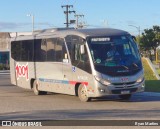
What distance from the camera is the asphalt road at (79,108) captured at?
14254 mm

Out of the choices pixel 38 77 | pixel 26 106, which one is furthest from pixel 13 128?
pixel 38 77

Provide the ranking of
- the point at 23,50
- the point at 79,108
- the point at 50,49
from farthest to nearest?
the point at 23,50
the point at 50,49
the point at 79,108

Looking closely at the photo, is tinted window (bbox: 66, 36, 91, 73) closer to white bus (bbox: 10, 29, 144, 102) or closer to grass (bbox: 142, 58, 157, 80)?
white bus (bbox: 10, 29, 144, 102)

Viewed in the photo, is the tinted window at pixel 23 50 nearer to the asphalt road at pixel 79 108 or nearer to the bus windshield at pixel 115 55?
the asphalt road at pixel 79 108

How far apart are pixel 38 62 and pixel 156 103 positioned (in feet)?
22.8

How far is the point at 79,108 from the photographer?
1673 centimetres

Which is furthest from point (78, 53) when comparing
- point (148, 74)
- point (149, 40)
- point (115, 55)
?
point (149, 40)

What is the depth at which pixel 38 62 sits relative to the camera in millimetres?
22672

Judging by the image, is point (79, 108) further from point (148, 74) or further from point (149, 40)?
point (149, 40)

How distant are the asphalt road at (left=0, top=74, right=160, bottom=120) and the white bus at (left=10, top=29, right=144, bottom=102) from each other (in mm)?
574

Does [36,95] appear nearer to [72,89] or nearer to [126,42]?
[72,89]

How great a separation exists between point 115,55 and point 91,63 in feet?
3.45

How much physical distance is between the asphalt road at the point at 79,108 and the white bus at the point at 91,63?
574 millimetres

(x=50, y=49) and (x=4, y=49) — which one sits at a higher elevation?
(x=50, y=49)
